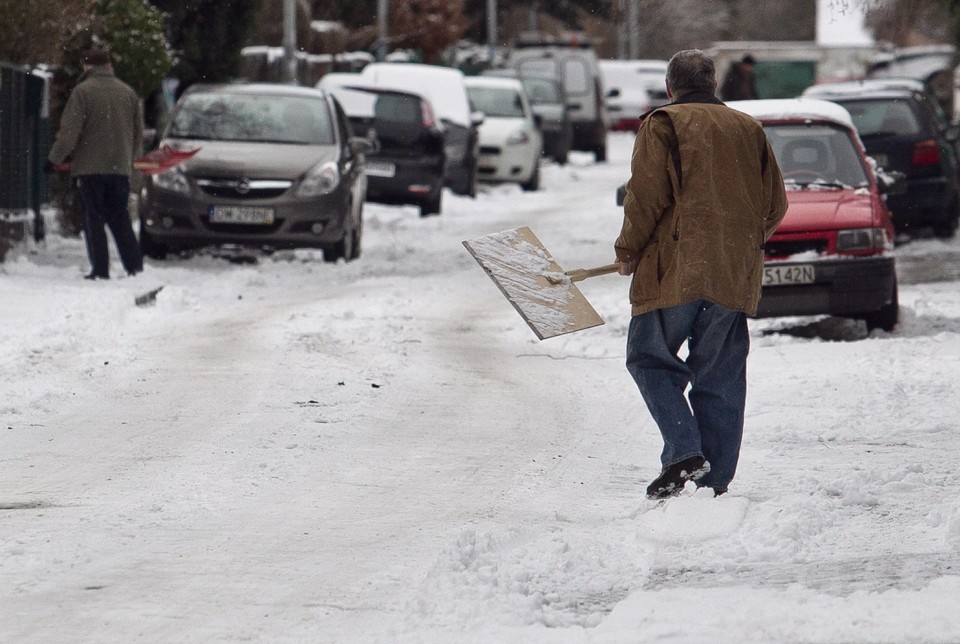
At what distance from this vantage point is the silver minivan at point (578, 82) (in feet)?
119

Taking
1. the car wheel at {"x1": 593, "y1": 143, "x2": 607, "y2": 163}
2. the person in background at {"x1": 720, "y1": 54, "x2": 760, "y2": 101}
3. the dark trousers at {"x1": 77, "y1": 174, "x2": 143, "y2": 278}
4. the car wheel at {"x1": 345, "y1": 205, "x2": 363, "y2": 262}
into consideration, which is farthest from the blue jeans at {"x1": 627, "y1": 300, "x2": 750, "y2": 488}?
the car wheel at {"x1": 593, "y1": 143, "x2": 607, "y2": 163}

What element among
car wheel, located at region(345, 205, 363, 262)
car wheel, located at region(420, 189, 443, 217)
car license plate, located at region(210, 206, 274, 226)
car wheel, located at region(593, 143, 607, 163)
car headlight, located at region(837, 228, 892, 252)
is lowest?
car wheel, located at region(593, 143, 607, 163)

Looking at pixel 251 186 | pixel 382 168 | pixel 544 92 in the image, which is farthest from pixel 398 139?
pixel 544 92

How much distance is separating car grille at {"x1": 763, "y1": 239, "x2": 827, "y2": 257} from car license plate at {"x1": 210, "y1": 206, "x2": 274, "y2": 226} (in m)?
5.40

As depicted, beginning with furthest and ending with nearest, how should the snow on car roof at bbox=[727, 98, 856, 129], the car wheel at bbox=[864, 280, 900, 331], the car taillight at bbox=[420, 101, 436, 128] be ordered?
the car taillight at bbox=[420, 101, 436, 128] < the snow on car roof at bbox=[727, 98, 856, 129] < the car wheel at bbox=[864, 280, 900, 331]

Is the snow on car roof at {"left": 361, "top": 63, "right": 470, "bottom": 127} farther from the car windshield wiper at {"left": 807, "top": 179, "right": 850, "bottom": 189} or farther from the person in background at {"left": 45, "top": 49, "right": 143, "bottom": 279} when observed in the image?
the car windshield wiper at {"left": 807, "top": 179, "right": 850, "bottom": 189}

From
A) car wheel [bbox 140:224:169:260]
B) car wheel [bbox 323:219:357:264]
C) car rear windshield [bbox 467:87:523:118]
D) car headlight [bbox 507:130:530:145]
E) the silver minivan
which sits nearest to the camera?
car wheel [bbox 140:224:169:260]

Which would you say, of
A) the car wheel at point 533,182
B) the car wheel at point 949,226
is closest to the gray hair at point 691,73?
the car wheel at point 949,226

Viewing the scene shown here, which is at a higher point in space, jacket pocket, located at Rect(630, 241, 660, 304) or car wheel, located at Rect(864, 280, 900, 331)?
jacket pocket, located at Rect(630, 241, 660, 304)

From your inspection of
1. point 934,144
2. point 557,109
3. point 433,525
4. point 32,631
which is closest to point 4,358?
point 433,525

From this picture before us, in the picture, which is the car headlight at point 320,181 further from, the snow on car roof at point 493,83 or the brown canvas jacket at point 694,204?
the snow on car roof at point 493,83

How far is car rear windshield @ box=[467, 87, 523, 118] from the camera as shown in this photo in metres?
27.8

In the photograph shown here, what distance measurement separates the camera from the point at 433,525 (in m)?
6.04

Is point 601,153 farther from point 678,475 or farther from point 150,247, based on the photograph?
point 678,475
